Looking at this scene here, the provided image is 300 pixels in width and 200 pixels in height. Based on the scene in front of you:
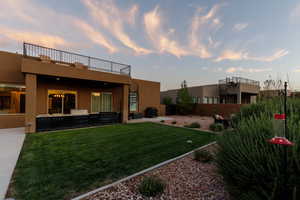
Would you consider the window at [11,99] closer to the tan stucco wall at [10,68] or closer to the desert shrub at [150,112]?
the tan stucco wall at [10,68]

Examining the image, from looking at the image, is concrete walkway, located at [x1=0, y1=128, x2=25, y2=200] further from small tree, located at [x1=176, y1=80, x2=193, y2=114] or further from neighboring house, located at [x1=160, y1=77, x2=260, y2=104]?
neighboring house, located at [x1=160, y1=77, x2=260, y2=104]

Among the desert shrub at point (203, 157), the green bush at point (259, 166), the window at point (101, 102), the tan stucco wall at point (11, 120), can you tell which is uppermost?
the window at point (101, 102)

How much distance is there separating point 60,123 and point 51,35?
612 cm

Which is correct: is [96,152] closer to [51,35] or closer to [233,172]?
[233,172]

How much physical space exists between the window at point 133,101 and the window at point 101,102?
2.16 m

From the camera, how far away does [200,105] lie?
16875 mm

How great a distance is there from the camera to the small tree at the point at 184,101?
53.7ft

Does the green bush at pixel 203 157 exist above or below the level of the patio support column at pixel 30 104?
below

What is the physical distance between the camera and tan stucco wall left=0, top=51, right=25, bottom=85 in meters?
7.60

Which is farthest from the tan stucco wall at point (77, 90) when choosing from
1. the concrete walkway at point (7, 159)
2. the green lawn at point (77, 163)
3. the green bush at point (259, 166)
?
the green bush at point (259, 166)

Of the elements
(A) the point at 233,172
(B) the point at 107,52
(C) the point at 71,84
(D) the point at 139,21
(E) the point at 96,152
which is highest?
(D) the point at 139,21

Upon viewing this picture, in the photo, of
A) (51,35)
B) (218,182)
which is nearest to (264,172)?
(218,182)

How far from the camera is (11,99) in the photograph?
26.3ft

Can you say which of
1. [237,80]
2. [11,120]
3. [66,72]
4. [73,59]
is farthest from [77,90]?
[237,80]
